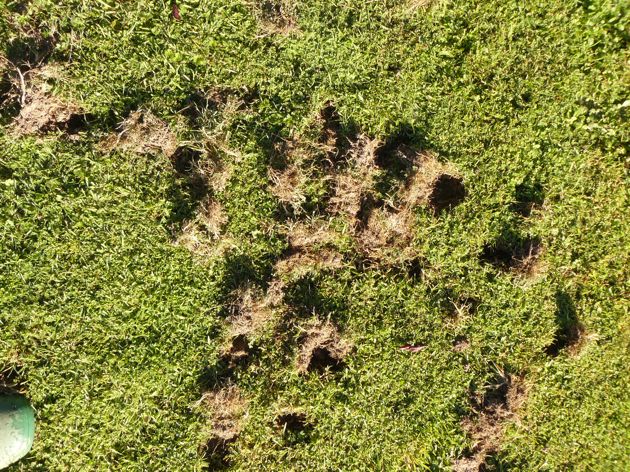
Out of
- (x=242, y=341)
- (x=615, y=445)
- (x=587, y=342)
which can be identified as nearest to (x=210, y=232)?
(x=242, y=341)

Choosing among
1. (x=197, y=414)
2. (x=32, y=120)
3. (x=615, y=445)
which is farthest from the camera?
(x=615, y=445)

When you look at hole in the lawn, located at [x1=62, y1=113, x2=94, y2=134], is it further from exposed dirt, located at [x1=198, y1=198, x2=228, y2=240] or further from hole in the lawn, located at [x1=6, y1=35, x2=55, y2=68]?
exposed dirt, located at [x1=198, y1=198, x2=228, y2=240]

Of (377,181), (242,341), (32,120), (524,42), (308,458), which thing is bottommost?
(308,458)

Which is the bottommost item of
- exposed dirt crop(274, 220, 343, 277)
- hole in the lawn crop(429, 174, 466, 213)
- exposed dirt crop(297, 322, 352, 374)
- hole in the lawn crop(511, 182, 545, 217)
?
exposed dirt crop(297, 322, 352, 374)

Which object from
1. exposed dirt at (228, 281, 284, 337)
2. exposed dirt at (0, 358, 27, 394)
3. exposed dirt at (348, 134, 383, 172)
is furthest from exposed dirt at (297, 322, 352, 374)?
exposed dirt at (0, 358, 27, 394)

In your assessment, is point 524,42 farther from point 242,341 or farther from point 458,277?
point 242,341

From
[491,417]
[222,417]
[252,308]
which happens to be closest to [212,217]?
[252,308]

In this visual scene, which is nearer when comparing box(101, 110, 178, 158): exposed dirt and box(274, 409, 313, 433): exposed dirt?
box(101, 110, 178, 158): exposed dirt

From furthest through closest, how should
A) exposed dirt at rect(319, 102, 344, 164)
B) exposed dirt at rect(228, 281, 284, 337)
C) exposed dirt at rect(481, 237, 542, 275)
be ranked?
exposed dirt at rect(481, 237, 542, 275) → exposed dirt at rect(319, 102, 344, 164) → exposed dirt at rect(228, 281, 284, 337)
